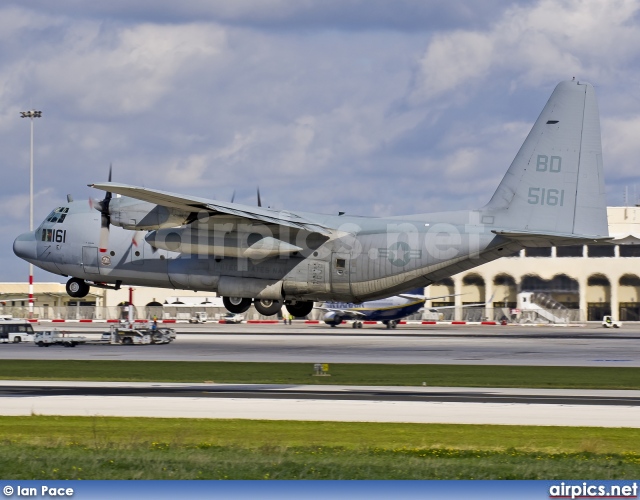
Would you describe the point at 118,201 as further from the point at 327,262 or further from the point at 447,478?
the point at 447,478

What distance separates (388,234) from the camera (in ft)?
159

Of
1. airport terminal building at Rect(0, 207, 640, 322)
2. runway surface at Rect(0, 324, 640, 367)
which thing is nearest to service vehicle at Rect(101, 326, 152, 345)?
runway surface at Rect(0, 324, 640, 367)

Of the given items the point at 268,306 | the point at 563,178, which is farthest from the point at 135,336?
the point at 563,178

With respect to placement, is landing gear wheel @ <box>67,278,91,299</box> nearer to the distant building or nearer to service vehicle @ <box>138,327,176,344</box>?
service vehicle @ <box>138,327,176,344</box>

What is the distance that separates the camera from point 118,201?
154 feet

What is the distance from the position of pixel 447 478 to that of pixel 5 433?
10590mm

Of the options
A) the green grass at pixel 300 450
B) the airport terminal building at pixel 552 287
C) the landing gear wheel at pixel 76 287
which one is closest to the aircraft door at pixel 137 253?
the landing gear wheel at pixel 76 287

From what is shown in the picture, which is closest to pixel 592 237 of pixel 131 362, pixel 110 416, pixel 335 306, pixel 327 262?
pixel 327 262

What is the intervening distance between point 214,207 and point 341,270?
755cm

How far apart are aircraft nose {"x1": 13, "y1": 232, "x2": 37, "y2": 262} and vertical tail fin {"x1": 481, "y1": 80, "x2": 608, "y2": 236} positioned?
2482 centimetres

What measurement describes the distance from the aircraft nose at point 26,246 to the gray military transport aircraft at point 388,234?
207 inches

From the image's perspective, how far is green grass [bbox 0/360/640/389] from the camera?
3391 cm

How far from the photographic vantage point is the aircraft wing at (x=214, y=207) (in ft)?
143

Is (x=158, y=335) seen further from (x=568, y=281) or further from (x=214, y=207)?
(x=568, y=281)
